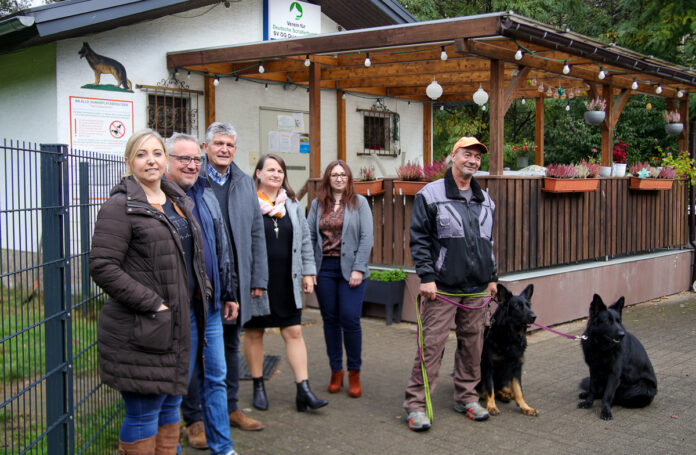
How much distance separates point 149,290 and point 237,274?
140cm

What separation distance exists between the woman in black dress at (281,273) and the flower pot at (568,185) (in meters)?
4.33

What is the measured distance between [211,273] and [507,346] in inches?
95.9

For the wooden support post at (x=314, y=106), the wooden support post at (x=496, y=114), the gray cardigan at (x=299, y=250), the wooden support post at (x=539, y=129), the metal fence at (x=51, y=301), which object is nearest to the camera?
the metal fence at (x=51, y=301)

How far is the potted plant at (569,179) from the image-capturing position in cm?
880

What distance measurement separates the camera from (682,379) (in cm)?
654

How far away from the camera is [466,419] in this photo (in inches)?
214

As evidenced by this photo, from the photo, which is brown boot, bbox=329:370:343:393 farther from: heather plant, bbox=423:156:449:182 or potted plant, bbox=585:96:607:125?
potted plant, bbox=585:96:607:125

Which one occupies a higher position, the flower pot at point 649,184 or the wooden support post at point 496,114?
the wooden support post at point 496,114

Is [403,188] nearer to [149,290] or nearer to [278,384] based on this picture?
[278,384]

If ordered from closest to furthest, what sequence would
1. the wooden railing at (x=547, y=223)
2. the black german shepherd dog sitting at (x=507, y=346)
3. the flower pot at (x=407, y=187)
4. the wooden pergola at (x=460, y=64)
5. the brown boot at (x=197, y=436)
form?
the brown boot at (x=197, y=436) → the black german shepherd dog sitting at (x=507, y=346) → the wooden pergola at (x=460, y=64) → the wooden railing at (x=547, y=223) → the flower pot at (x=407, y=187)

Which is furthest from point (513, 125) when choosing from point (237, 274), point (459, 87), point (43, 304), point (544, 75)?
point (43, 304)

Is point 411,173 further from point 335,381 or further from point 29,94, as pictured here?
point 29,94

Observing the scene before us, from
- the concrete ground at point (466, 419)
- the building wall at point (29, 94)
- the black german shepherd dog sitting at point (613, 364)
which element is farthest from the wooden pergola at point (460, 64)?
the black german shepherd dog sitting at point (613, 364)

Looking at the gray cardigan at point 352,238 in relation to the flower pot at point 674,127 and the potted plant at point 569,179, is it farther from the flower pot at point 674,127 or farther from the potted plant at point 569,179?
the flower pot at point 674,127
